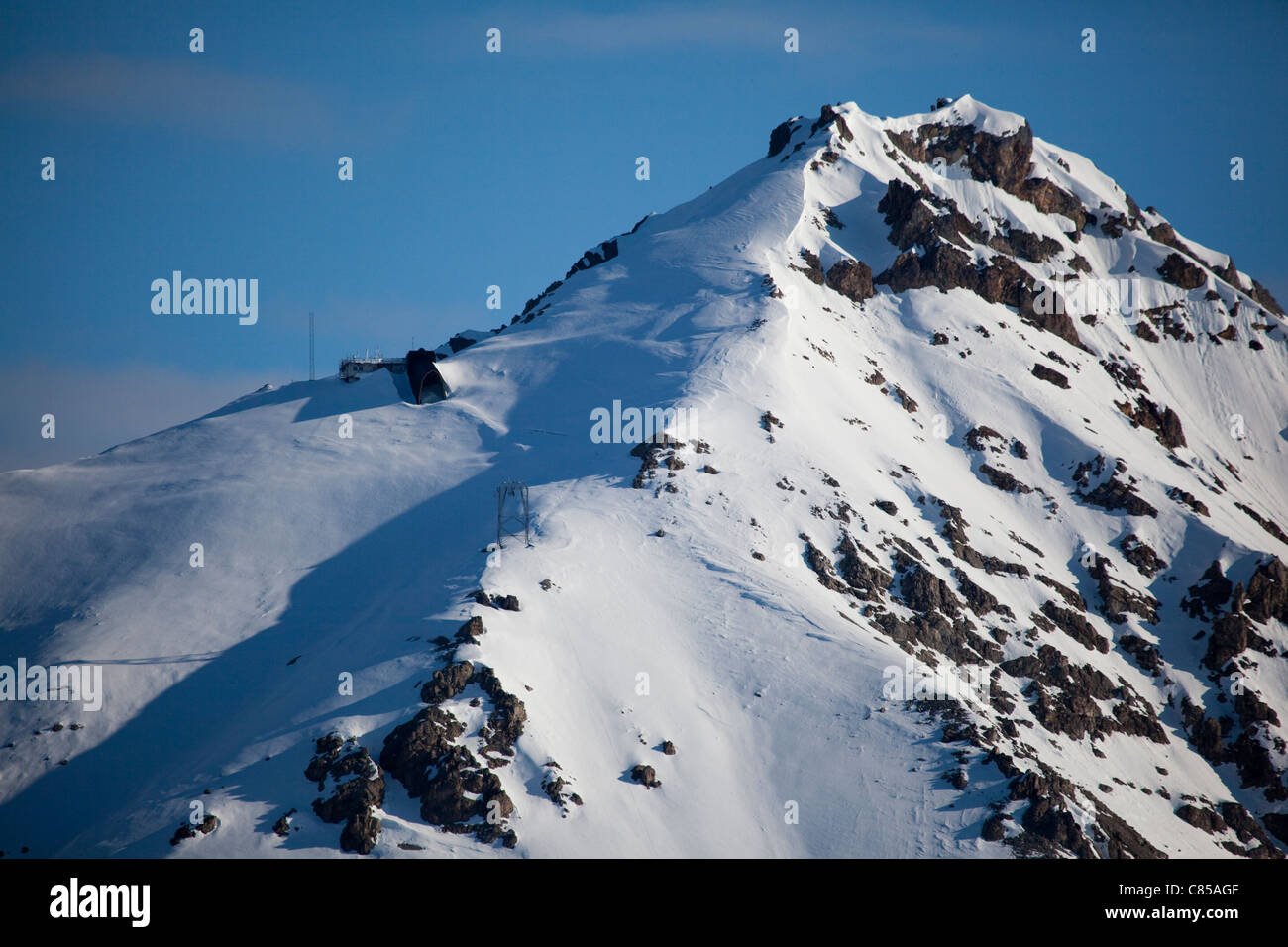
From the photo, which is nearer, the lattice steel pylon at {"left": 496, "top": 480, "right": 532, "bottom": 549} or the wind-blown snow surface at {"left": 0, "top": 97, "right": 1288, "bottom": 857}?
the wind-blown snow surface at {"left": 0, "top": 97, "right": 1288, "bottom": 857}

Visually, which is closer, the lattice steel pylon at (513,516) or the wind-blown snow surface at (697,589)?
the wind-blown snow surface at (697,589)

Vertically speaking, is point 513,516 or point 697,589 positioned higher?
point 513,516

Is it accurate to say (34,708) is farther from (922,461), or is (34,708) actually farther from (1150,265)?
(1150,265)

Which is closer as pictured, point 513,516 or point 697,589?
point 697,589
